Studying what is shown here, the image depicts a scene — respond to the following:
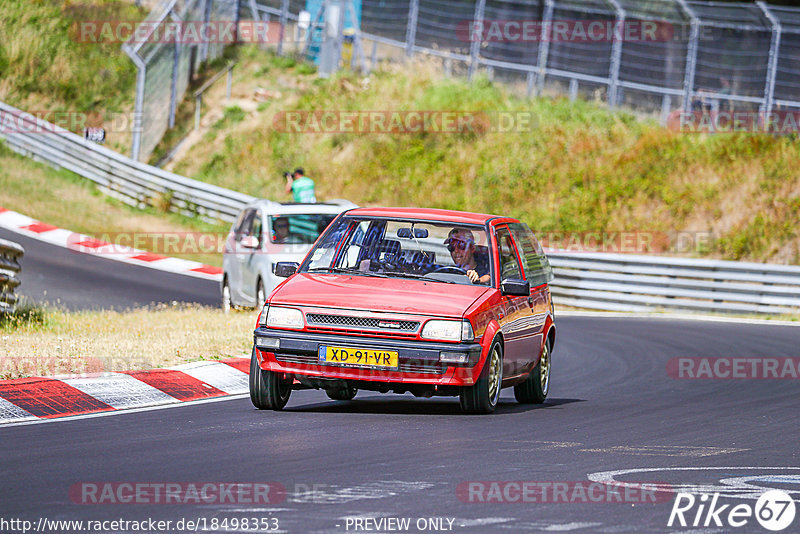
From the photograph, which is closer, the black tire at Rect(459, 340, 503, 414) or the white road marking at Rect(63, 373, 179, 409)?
the black tire at Rect(459, 340, 503, 414)

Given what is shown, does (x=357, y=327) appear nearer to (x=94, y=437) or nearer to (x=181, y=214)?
(x=94, y=437)

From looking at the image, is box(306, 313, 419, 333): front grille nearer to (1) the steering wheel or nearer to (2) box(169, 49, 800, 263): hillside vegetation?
(1) the steering wheel

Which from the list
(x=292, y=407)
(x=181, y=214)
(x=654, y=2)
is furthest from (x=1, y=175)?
(x=292, y=407)

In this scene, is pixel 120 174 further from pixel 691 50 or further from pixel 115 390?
pixel 115 390

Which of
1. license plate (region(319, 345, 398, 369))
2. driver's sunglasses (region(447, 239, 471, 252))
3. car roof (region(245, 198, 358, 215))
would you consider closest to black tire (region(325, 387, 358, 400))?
license plate (region(319, 345, 398, 369))

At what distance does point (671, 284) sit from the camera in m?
24.0

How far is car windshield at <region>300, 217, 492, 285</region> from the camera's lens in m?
10.4

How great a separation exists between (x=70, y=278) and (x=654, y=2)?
1397 cm

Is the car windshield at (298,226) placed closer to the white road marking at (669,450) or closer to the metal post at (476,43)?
the white road marking at (669,450)

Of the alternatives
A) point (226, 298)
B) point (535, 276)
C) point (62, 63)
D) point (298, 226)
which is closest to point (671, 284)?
point (298, 226)

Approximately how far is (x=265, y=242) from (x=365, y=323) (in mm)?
9236

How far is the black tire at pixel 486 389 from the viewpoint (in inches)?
386

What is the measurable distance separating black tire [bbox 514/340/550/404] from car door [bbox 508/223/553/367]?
0.45ft

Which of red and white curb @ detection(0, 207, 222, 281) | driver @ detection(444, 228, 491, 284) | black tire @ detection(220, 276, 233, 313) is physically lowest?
red and white curb @ detection(0, 207, 222, 281)
